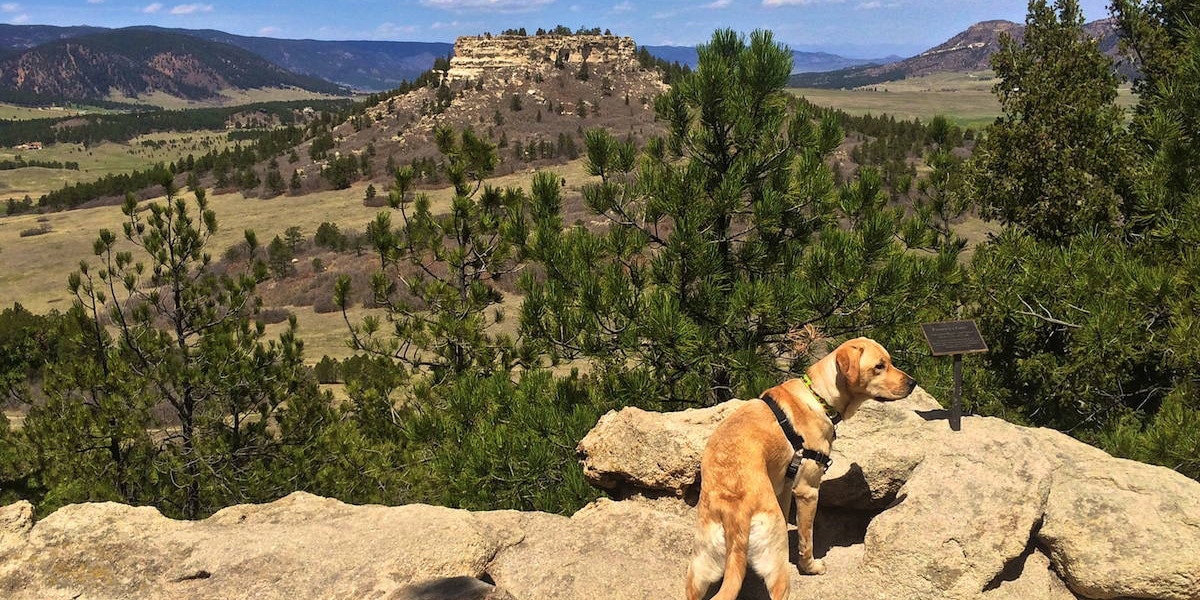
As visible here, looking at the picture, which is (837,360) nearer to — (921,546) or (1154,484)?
(921,546)

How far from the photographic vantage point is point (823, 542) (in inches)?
210

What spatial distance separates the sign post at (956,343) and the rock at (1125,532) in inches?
30.7

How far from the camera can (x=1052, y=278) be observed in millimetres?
7625

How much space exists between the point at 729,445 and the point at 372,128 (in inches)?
2797

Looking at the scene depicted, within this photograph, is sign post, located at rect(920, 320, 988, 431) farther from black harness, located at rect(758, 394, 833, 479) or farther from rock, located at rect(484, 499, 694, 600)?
rock, located at rect(484, 499, 694, 600)

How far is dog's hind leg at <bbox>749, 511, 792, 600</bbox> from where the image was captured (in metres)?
3.93

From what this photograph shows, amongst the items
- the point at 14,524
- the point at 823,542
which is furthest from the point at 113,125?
the point at 823,542

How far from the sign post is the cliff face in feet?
241

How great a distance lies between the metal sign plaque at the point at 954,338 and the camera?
5062 millimetres

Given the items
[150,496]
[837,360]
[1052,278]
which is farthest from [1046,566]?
[150,496]

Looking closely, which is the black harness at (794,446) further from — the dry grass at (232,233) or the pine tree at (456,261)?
the dry grass at (232,233)

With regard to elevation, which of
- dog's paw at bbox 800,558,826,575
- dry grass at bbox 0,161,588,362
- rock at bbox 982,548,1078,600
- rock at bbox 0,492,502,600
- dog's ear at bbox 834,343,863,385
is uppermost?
dog's ear at bbox 834,343,863,385

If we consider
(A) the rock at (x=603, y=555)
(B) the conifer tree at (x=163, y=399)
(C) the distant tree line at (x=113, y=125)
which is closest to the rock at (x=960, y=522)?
(A) the rock at (x=603, y=555)

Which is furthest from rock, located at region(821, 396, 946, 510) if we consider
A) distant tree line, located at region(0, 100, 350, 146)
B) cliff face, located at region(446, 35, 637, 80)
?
distant tree line, located at region(0, 100, 350, 146)
